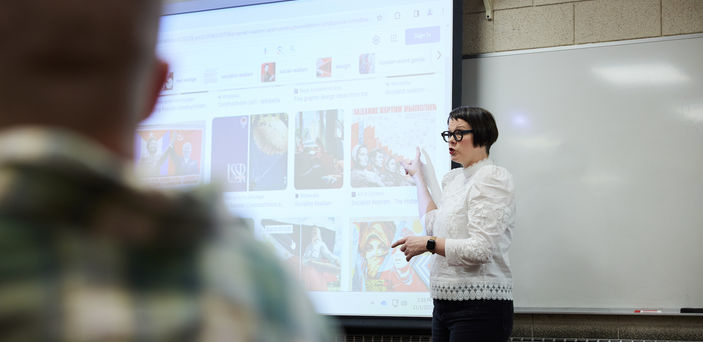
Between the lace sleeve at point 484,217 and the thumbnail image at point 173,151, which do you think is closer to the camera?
the lace sleeve at point 484,217

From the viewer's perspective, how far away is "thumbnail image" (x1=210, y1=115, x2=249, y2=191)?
3424 millimetres

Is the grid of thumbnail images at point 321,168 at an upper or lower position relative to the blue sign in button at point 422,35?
lower

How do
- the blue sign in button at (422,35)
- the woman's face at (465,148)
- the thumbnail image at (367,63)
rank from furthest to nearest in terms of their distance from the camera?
the thumbnail image at (367,63), the blue sign in button at (422,35), the woman's face at (465,148)

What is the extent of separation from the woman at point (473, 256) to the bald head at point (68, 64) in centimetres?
183

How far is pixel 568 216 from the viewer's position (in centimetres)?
304

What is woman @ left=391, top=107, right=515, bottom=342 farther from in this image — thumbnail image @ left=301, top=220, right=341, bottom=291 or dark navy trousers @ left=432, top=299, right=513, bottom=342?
thumbnail image @ left=301, top=220, right=341, bottom=291

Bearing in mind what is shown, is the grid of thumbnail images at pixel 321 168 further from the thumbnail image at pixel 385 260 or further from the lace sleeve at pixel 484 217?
the lace sleeve at pixel 484 217

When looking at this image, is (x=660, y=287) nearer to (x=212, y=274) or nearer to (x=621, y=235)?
(x=621, y=235)

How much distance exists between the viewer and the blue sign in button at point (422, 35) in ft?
10.3

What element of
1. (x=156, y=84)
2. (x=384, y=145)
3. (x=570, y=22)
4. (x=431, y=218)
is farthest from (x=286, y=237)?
(x=156, y=84)

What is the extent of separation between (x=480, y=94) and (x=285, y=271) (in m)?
3.13

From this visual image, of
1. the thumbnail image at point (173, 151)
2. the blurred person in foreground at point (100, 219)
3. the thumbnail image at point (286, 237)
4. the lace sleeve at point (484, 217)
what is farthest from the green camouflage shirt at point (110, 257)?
the thumbnail image at point (173, 151)

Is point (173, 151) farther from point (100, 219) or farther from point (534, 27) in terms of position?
point (100, 219)

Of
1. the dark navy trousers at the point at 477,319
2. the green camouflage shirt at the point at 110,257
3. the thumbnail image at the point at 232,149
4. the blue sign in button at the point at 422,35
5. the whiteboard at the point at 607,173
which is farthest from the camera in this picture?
the thumbnail image at the point at 232,149
